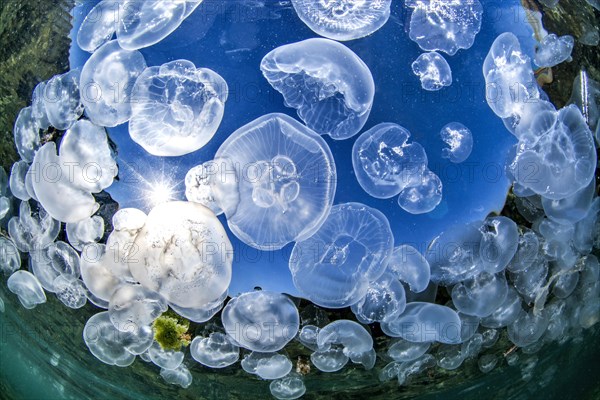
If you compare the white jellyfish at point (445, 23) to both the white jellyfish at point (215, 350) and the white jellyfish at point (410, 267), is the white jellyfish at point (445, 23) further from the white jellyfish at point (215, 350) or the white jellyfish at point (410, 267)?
the white jellyfish at point (215, 350)

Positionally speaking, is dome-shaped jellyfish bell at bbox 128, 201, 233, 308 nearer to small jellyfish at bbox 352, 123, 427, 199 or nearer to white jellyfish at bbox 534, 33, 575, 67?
small jellyfish at bbox 352, 123, 427, 199

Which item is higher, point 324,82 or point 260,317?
point 324,82

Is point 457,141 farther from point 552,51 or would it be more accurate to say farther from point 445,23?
point 552,51

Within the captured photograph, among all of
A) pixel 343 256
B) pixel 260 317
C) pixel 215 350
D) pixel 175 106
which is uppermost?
pixel 175 106

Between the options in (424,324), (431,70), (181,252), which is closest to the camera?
(181,252)

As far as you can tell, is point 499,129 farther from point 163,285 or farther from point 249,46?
point 163,285

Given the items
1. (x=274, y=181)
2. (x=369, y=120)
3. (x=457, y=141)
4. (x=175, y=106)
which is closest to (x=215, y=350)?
(x=274, y=181)
